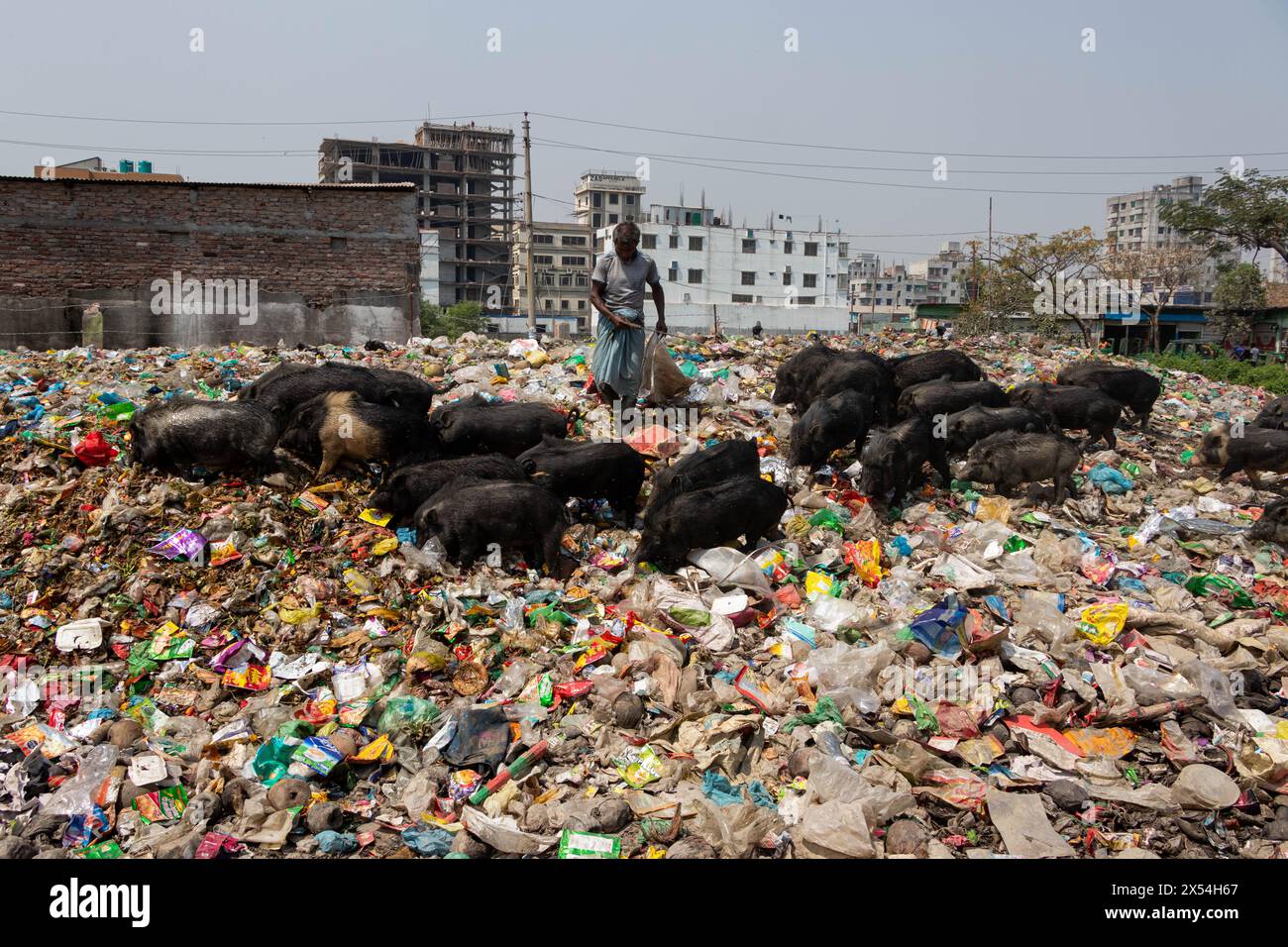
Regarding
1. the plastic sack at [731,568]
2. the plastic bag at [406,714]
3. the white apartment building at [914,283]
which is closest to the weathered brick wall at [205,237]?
the plastic sack at [731,568]

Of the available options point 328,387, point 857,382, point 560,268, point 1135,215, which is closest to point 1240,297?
point 857,382

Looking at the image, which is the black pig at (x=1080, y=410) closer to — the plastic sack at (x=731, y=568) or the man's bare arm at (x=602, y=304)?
the man's bare arm at (x=602, y=304)

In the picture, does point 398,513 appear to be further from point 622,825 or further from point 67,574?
point 622,825

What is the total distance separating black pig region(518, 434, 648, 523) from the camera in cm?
656

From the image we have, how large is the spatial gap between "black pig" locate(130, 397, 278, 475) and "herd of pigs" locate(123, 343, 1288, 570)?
0.03 ft

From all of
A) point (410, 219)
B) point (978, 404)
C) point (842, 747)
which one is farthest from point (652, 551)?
point (410, 219)

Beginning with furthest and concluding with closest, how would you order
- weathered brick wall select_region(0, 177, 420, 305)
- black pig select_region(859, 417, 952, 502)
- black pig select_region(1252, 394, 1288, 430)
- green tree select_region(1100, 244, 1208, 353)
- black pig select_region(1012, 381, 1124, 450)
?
green tree select_region(1100, 244, 1208, 353)
weathered brick wall select_region(0, 177, 420, 305)
black pig select_region(1252, 394, 1288, 430)
black pig select_region(1012, 381, 1124, 450)
black pig select_region(859, 417, 952, 502)

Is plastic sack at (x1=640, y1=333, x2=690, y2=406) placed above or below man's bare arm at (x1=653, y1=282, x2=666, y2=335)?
below

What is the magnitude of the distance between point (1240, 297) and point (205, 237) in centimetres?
3033

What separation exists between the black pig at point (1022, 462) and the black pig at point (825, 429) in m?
1.00

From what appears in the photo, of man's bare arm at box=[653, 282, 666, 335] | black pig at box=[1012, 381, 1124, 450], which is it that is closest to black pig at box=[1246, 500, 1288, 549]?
black pig at box=[1012, 381, 1124, 450]

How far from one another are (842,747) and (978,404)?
5.34m

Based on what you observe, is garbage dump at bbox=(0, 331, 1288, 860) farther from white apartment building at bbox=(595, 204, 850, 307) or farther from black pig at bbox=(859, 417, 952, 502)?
white apartment building at bbox=(595, 204, 850, 307)

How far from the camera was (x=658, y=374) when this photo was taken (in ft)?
29.9
